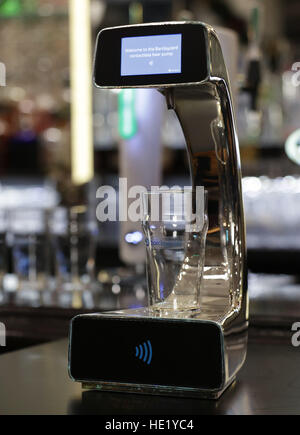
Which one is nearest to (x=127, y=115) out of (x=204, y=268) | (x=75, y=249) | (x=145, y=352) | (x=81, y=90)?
(x=75, y=249)

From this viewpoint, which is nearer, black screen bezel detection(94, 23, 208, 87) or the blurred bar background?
black screen bezel detection(94, 23, 208, 87)

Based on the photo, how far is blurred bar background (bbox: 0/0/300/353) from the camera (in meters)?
1.83

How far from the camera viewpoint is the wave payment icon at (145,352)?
898 millimetres

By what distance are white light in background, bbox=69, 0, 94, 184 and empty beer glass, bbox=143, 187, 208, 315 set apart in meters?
2.51

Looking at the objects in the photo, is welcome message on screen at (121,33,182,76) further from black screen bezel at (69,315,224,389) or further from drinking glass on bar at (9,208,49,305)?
drinking glass on bar at (9,208,49,305)

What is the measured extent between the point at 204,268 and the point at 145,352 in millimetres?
163

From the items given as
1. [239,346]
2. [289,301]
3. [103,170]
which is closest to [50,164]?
[103,170]

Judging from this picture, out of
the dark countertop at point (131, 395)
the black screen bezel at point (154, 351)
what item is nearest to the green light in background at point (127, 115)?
the dark countertop at point (131, 395)

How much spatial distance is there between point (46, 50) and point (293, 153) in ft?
7.22

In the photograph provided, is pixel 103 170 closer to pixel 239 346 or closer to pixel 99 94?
pixel 99 94

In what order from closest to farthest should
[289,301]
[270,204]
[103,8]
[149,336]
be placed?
1. [149,336]
2. [289,301]
3. [270,204]
4. [103,8]

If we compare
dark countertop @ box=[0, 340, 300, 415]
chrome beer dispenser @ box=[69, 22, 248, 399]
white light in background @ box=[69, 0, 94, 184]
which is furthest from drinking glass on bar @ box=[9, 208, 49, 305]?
white light in background @ box=[69, 0, 94, 184]

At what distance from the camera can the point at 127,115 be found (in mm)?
2035

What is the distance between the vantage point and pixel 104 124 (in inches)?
142
